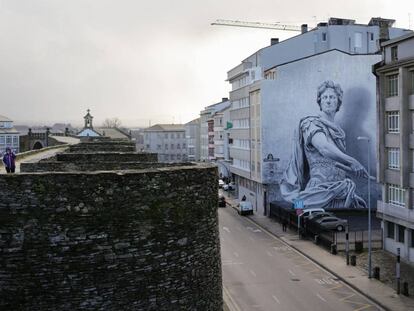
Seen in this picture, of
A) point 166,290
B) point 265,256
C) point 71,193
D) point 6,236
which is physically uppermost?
point 71,193

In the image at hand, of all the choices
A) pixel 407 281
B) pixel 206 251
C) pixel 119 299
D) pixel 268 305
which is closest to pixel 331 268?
pixel 407 281

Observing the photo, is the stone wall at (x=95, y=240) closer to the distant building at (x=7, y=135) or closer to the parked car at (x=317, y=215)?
the parked car at (x=317, y=215)

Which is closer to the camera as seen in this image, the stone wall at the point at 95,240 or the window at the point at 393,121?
the stone wall at the point at 95,240

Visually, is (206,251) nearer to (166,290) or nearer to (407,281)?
(166,290)

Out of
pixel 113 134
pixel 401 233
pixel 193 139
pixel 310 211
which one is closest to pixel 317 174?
pixel 310 211

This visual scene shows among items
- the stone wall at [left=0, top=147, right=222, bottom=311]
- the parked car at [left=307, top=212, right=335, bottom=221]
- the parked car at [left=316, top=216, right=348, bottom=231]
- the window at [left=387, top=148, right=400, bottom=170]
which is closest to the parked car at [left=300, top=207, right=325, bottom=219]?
the parked car at [left=307, top=212, right=335, bottom=221]

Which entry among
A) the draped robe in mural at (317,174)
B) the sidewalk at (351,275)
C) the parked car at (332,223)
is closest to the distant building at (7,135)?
the draped robe in mural at (317,174)

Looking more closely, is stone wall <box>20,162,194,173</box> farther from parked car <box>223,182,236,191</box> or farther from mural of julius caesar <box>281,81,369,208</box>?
parked car <box>223,182,236,191</box>
